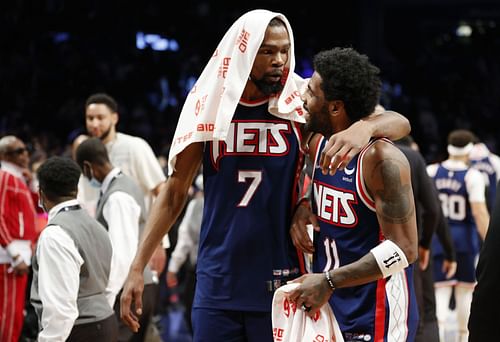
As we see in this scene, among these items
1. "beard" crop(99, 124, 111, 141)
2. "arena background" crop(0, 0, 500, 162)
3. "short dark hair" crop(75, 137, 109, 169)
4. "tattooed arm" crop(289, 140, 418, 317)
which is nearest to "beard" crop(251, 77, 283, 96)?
"tattooed arm" crop(289, 140, 418, 317)

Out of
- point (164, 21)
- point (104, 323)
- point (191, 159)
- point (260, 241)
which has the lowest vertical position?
point (104, 323)

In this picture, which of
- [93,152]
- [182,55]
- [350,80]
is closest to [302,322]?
[350,80]

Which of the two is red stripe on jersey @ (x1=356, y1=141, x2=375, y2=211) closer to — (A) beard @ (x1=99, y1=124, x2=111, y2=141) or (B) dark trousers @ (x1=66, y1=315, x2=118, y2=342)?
(B) dark trousers @ (x1=66, y1=315, x2=118, y2=342)

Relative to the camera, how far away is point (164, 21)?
20344 millimetres

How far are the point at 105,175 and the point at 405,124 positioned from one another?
9.76ft

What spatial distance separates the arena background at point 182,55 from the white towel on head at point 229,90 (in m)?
10.6

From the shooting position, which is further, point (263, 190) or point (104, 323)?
point (104, 323)

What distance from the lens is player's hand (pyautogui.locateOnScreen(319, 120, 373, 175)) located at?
Result: 3.47 m

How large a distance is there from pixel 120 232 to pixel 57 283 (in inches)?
52.2

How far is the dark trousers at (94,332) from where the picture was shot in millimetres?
5203

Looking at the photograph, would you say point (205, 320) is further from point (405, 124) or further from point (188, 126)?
point (405, 124)

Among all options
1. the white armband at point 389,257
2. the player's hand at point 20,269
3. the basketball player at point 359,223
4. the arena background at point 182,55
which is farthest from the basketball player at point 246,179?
the arena background at point 182,55

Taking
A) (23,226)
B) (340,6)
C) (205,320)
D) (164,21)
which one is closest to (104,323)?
(205,320)

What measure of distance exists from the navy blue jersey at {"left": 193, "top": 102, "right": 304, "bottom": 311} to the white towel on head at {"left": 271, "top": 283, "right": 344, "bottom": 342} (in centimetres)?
31
